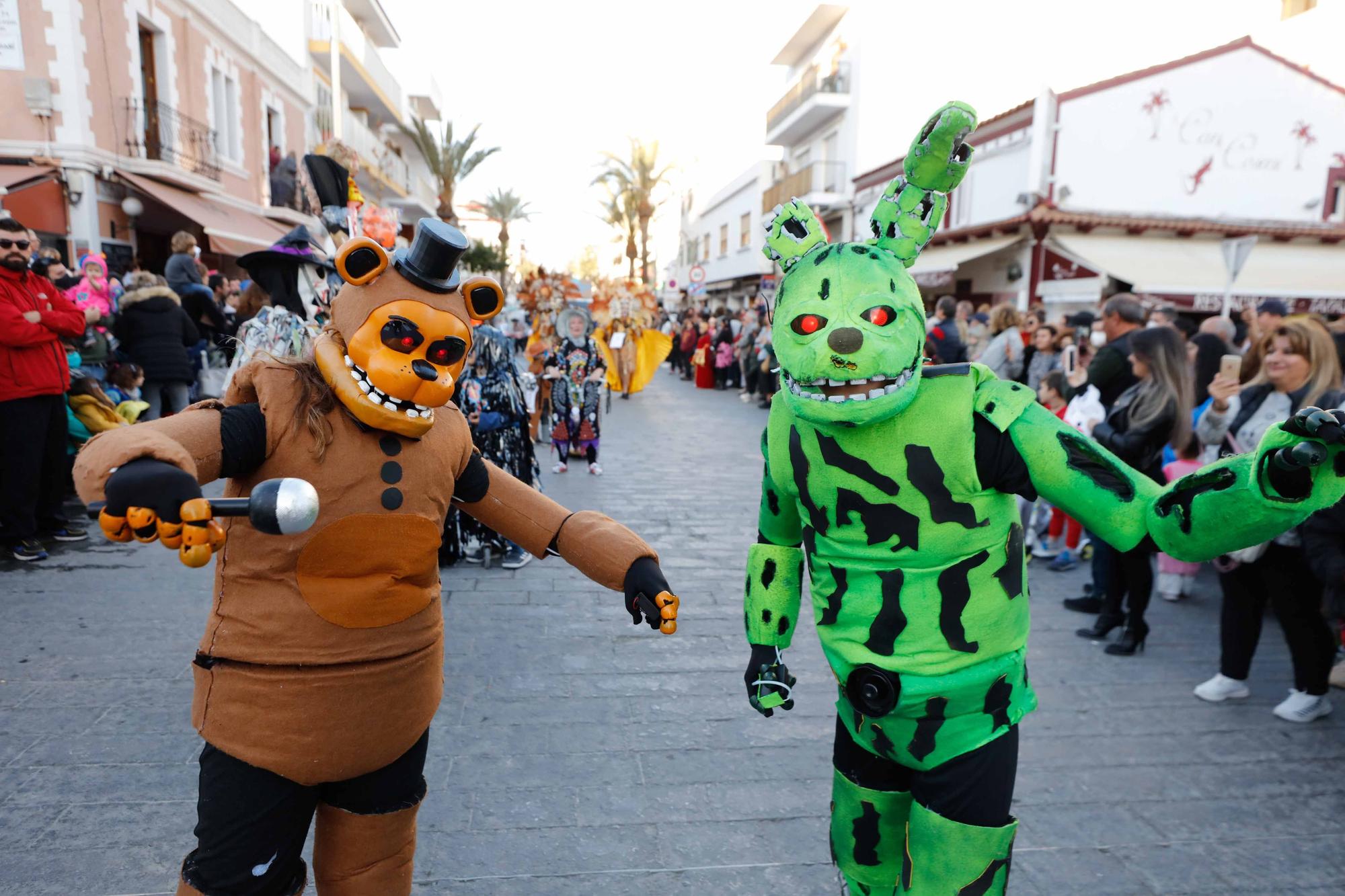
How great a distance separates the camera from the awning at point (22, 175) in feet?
36.5

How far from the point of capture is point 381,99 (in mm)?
26766

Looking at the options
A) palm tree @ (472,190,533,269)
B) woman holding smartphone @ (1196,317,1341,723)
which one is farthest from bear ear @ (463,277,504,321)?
palm tree @ (472,190,533,269)

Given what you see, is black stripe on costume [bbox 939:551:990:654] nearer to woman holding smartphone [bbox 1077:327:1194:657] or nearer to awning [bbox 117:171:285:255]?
woman holding smartphone [bbox 1077:327:1194:657]

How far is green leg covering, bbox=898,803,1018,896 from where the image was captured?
1771 mm

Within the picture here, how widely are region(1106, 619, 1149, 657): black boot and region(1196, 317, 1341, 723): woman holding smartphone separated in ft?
1.57

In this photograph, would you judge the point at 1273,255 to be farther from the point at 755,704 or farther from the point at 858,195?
the point at 755,704

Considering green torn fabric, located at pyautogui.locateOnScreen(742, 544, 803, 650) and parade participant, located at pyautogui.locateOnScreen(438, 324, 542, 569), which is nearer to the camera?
green torn fabric, located at pyautogui.locateOnScreen(742, 544, 803, 650)

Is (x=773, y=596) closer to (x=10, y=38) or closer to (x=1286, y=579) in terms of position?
(x=1286, y=579)

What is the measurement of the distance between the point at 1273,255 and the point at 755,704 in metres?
17.5

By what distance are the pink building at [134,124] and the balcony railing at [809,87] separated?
47.7 feet

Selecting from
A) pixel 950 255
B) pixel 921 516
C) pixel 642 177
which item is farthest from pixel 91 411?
pixel 642 177

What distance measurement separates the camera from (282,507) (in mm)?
1216

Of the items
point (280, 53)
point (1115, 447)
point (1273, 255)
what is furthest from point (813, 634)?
point (280, 53)

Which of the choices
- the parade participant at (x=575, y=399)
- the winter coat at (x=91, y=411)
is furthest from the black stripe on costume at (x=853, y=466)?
the parade participant at (x=575, y=399)
